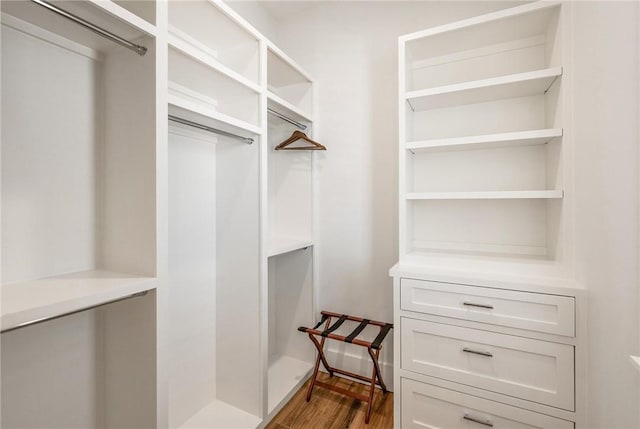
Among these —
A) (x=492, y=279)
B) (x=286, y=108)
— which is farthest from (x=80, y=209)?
(x=492, y=279)

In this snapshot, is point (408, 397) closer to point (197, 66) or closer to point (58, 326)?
point (58, 326)

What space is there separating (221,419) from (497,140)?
2.13m

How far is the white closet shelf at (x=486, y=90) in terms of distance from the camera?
1439mm

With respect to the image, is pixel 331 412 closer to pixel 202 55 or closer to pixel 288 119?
pixel 288 119

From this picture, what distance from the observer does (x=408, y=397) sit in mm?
1593

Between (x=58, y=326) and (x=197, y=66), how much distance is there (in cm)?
120

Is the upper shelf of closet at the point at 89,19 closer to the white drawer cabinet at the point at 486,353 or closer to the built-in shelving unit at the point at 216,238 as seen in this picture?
the built-in shelving unit at the point at 216,238

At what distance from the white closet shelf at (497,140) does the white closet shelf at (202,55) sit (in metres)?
0.94

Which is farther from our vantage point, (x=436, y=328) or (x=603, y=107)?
(x=436, y=328)

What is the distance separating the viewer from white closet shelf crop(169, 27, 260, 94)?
3.93 feet

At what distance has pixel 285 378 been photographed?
83.0 inches

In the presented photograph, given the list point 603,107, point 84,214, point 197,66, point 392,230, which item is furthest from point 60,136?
point 603,107

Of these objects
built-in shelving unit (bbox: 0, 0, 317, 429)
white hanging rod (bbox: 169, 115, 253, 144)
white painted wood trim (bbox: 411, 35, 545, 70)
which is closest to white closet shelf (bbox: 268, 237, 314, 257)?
built-in shelving unit (bbox: 0, 0, 317, 429)

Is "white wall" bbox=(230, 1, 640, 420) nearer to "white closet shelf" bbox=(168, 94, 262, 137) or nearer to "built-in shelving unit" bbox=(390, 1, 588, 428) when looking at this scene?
"built-in shelving unit" bbox=(390, 1, 588, 428)
